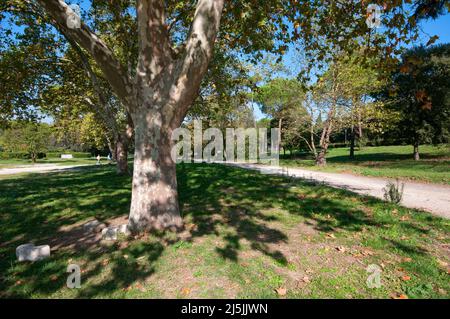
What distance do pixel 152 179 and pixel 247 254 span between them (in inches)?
86.8

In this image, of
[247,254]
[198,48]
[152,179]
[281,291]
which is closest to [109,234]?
[152,179]

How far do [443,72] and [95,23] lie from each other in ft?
87.4

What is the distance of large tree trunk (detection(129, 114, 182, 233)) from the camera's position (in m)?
4.88

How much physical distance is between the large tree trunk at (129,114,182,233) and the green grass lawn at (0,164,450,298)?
379mm

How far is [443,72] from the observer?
22.1 m

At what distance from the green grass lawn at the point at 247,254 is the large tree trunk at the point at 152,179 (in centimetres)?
38

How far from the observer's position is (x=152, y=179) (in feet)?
16.1

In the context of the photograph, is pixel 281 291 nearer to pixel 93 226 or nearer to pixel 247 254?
pixel 247 254

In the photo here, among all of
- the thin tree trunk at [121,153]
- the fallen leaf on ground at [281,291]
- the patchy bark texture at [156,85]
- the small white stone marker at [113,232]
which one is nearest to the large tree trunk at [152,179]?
the patchy bark texture at [156,85]

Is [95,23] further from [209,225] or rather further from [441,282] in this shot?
[441,282]

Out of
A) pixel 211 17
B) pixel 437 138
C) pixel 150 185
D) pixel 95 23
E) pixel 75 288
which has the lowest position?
pixel 75 288

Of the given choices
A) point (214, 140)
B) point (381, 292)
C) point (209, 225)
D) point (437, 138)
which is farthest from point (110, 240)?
point (214, 140)

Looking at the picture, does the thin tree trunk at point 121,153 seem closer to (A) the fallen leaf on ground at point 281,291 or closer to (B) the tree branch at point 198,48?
(B) the tree branch at point 198,48

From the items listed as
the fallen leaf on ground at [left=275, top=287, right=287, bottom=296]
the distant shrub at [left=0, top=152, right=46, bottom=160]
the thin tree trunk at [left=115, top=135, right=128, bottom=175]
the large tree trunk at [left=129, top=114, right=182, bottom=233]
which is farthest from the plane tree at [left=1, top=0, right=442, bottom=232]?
the distant shrub at [left=0, top=152, right=46, bottom=160]
